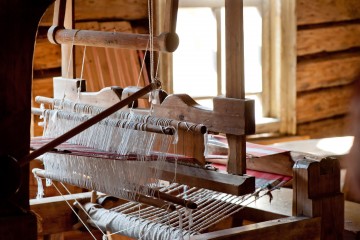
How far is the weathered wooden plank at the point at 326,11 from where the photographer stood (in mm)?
6207

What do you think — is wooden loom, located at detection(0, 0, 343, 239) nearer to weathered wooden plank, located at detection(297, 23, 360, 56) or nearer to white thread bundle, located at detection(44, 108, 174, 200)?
white thread bundle, located at detection(44, 108, 174, 200)

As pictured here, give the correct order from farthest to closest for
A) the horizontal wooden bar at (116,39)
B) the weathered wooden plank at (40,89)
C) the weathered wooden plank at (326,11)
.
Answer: the weathered wooden plank at (326,11) < the weathered wooden plank at (40,89) < the horizontal wooden bar at (116,39)

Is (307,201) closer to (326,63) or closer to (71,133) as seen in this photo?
(71,133)

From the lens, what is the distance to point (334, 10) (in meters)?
6.51

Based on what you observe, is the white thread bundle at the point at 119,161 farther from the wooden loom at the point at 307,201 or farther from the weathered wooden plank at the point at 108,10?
the weathered wooden plank at the point at 108,10

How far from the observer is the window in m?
5.64

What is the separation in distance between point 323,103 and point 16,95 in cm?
508

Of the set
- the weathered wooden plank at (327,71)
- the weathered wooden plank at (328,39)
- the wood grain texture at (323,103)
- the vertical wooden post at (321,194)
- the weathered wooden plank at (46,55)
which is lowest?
the vertical wooden post at (321,194)

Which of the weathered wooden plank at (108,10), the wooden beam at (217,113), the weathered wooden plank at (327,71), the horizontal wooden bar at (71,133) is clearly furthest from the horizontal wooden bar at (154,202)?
the weathered wooden plank at (327,71)

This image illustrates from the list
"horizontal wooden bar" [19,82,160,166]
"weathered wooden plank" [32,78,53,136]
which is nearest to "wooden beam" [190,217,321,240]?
"horizontal wooden bar" [19,82,160,166]

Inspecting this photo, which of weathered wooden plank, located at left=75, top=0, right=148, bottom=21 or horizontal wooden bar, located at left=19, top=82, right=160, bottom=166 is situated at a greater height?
weathered wooden plank, located at left=75, top=0, right=148, bottom=21

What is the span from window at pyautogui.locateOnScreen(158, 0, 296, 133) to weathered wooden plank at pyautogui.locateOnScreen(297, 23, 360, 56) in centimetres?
16

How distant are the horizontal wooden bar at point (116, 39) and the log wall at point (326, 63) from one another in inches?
131

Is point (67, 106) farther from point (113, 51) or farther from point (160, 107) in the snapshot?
point (113, 51)
